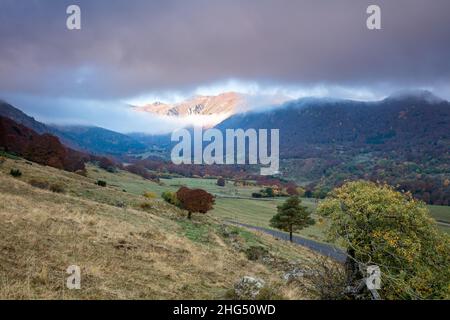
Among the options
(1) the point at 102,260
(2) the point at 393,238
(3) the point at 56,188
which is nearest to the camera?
(1) the point at 102,260

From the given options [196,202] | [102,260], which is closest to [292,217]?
[196,202]

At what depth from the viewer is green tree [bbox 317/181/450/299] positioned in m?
19.4

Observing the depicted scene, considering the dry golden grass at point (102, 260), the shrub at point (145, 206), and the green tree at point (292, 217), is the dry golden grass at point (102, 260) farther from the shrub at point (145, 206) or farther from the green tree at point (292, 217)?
the green tree at point (292, 217)

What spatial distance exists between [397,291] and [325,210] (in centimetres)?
717

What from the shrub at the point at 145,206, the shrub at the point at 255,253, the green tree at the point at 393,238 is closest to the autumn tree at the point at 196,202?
the shrub at the point at 145,206

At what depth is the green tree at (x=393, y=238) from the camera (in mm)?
19391

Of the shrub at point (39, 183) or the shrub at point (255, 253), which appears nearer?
the shrub at point (255, 253)

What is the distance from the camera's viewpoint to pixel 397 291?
56.6ft

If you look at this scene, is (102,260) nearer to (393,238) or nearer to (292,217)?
(393,238)

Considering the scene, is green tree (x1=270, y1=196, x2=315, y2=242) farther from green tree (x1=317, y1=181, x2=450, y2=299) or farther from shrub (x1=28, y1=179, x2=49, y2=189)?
green tree (x1=317, y1=181, x2=450, y2=299)

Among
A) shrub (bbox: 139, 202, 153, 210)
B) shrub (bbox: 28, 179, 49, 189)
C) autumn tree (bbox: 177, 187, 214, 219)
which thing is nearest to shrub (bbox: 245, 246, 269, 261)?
autumn tree (bbox: 177, 187, 214, 219)

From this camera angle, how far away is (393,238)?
64.6ft
